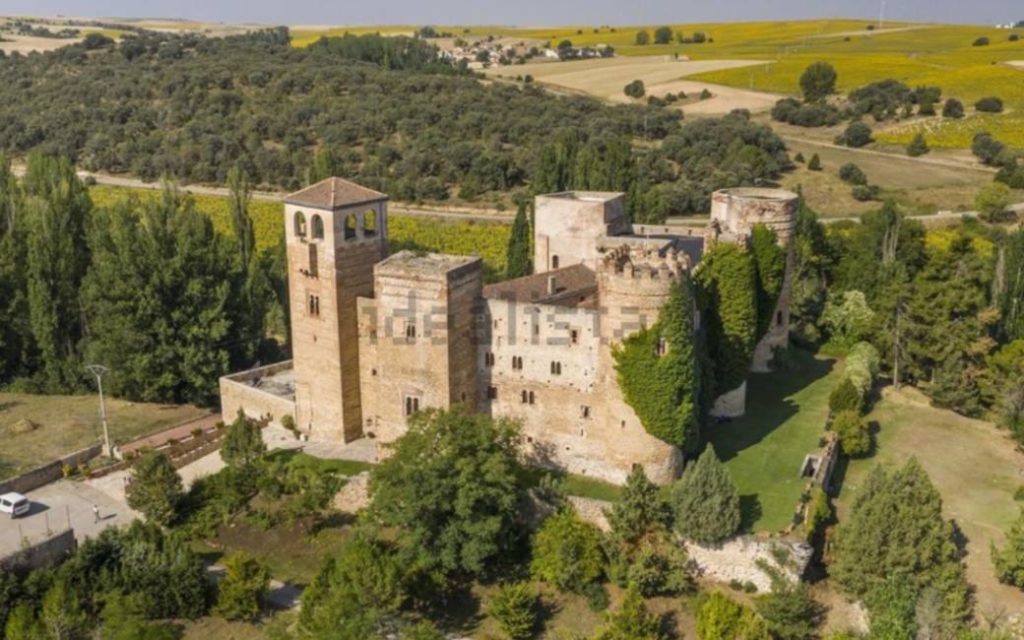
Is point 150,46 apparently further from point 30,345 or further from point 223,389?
point 223,389

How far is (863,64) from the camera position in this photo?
5418 inches

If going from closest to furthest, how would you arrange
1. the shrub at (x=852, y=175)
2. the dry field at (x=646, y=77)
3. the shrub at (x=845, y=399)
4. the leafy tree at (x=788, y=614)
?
the leafy tree at (x=788, y=614), the shrub at (x=845, y=399), the shrub at (x=852, y=175), the dry field at (x=646, y=77)

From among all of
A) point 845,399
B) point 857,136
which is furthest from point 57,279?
point 857,136

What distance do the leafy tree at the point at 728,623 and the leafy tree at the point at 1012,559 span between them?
979cm

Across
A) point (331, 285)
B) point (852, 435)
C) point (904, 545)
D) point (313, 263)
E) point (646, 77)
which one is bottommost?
point (852, 435)

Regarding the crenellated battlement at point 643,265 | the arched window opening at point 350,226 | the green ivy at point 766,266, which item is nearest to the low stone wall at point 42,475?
the arched window opening at point 350,226

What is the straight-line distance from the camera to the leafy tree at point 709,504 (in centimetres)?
3378

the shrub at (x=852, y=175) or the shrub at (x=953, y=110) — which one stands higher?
the shrub at (x=953, y=110)

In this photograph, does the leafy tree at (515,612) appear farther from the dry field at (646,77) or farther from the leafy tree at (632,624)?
the dry field at (646,77)

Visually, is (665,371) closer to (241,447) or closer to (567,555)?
(567,555)

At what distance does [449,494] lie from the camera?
112ft

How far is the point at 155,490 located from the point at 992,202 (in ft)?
235

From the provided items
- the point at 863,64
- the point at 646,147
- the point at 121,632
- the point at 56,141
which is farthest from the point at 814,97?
the point at 121,632

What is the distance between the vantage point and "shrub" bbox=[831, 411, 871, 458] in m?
42.8
